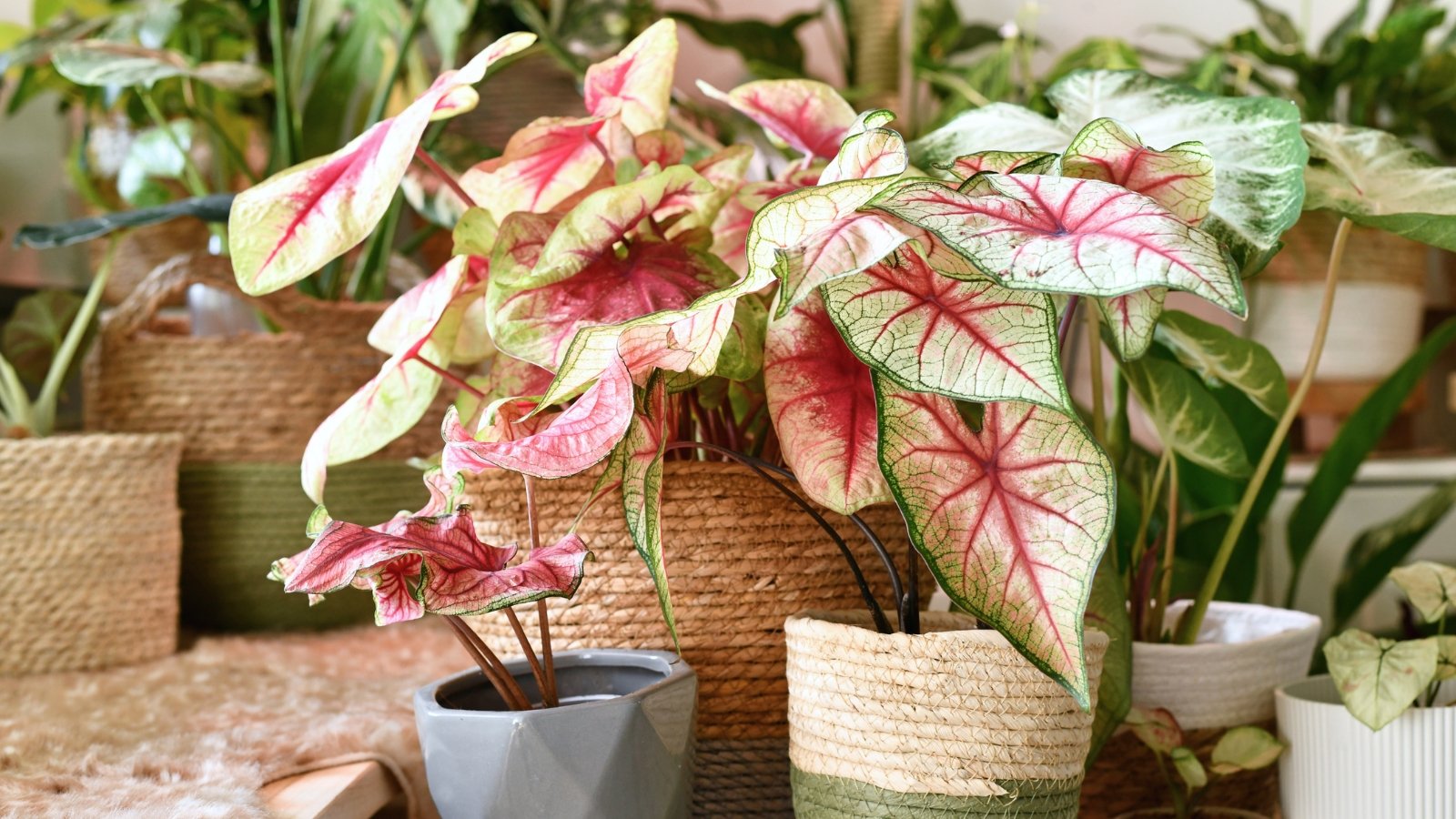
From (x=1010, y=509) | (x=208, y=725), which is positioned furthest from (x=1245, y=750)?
(x=208, y=725)

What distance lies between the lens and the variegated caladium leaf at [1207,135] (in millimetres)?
504

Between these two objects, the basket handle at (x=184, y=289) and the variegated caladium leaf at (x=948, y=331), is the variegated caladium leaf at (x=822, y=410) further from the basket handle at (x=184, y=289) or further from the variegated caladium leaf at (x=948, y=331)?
the basket handle at (x=184, y=289)

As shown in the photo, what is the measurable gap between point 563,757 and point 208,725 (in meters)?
0.40

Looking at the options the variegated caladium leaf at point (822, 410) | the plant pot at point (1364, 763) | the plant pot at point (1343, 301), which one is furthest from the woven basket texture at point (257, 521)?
the plant pot at point (1343, 301)

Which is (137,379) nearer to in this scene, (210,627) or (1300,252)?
(210,627)

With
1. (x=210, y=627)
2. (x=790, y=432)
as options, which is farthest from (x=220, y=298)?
(x=790, y=432)

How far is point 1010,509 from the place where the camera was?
1.48 ft

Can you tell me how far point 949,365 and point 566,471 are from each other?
153mm

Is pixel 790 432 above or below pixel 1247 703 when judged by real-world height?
above

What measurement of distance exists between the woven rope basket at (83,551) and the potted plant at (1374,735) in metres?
0.91

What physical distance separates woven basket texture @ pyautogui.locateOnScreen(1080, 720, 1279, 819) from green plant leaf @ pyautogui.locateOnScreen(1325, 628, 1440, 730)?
0.12 m

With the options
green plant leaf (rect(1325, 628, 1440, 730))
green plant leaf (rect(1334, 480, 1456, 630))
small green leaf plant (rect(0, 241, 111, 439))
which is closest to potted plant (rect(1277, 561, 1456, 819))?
green plant leaf (rect(1325, 628, 1440, 730))

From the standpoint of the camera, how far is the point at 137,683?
2.99 feet

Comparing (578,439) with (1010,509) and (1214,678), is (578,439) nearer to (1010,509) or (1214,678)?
(1010,509)
